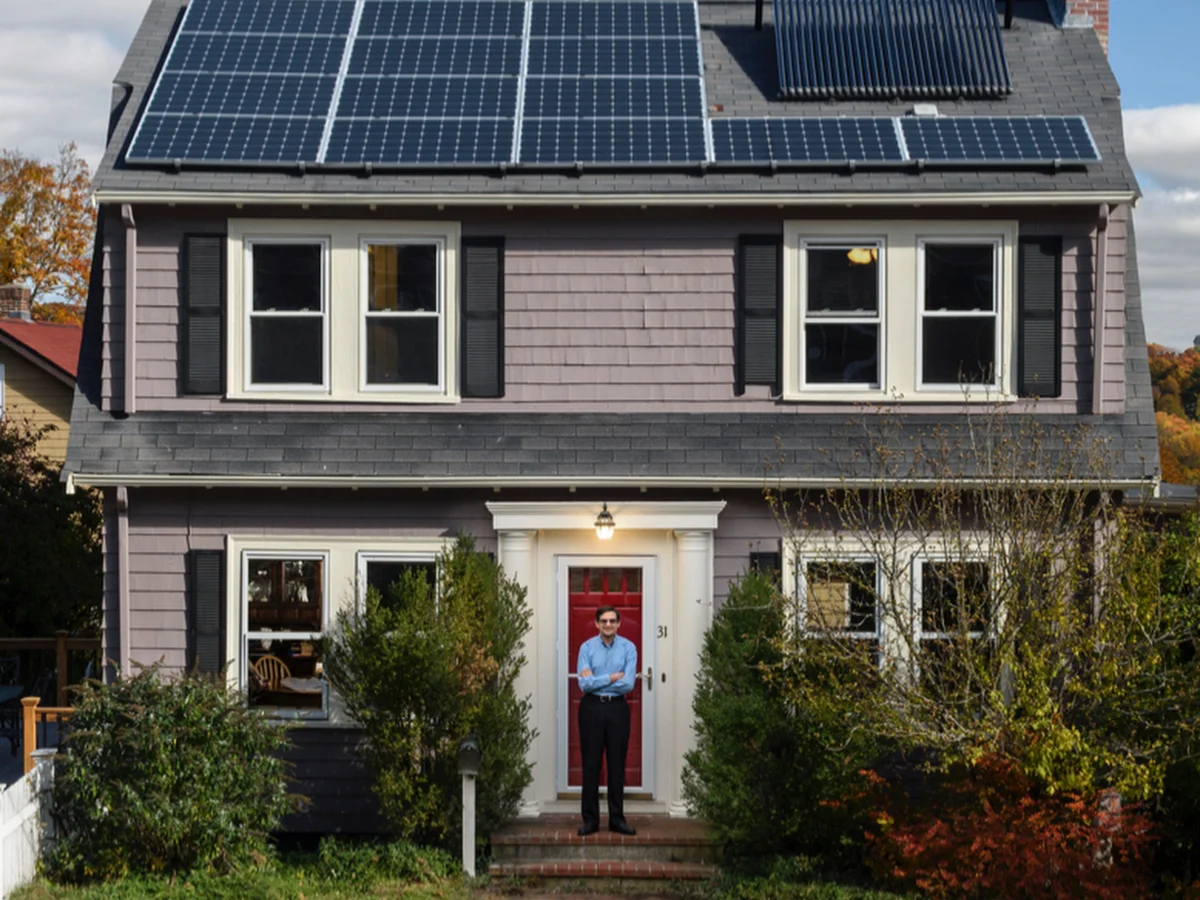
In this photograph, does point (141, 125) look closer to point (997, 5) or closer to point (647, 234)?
point (647, 234)

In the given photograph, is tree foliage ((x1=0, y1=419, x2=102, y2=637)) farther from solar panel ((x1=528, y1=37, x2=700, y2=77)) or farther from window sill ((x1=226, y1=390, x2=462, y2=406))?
solar panel ((x1=528, y1=37, x2=700, y2=77))

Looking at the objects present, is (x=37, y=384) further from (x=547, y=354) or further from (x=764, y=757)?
(x=764, y=757)

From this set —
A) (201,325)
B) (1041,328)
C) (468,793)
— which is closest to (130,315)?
(201,325)

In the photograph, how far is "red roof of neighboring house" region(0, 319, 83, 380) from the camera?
1156 inches

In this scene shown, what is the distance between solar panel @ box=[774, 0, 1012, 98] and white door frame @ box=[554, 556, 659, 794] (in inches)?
189

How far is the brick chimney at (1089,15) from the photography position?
15133 mm

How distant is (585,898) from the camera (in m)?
11.5

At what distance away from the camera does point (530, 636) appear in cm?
1285

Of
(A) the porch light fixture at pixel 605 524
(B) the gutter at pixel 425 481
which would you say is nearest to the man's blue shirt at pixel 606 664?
(A) the porch light fixture at pixel 605 524

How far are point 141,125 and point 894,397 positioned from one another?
7.10 m

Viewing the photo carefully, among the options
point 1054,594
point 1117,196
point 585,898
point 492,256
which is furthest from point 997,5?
point 585,898

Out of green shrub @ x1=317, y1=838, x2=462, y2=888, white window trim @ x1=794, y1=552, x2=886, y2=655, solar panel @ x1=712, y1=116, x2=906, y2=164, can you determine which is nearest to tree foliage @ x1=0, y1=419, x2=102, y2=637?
green shrub @ x1=317, y1=838, x2=462, y2=888

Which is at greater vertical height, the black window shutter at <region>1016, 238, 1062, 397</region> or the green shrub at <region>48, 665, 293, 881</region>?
the black window shutter at <region>1016, 238, 1062, 397</region>

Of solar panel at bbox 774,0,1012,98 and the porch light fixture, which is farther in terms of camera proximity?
solar panel at bbox 774,0,1012,98
